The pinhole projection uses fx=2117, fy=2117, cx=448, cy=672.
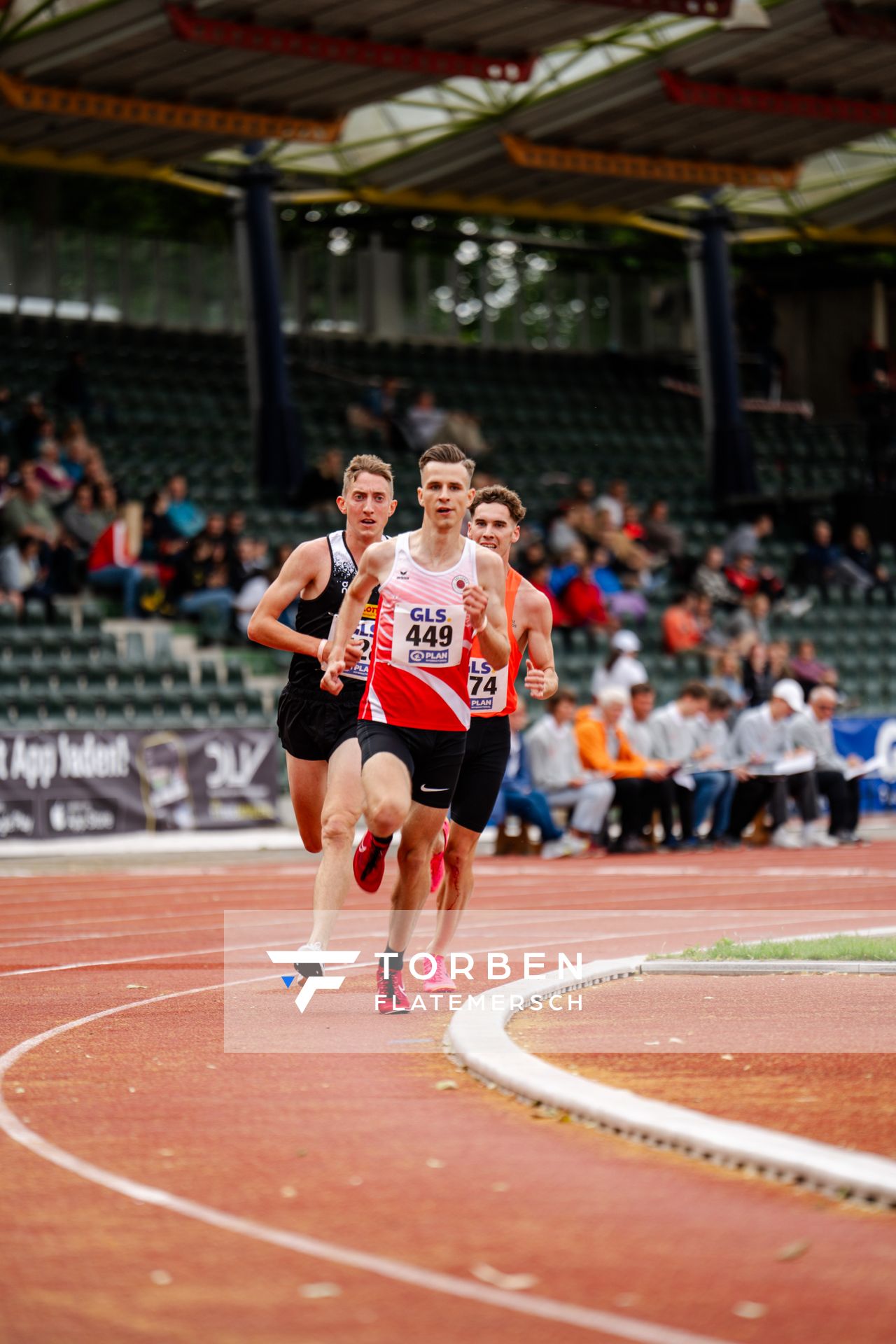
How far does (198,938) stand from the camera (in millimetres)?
12789

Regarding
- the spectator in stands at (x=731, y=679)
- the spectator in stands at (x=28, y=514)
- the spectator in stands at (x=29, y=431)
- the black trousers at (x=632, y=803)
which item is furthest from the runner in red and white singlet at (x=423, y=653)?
the spectator in stands at (x=29, y=431)

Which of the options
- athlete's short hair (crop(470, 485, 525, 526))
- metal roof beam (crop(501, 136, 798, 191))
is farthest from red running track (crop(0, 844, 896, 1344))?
metal roof beam (crop(501, 136, 798, 191))

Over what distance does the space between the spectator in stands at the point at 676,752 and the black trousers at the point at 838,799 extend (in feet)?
5.35

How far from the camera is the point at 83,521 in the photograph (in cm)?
2473

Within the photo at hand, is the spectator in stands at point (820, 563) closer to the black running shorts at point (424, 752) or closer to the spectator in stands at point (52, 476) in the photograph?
the spectator in stands at point (52, 476)

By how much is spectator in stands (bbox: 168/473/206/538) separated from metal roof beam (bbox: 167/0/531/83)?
530 centimetres

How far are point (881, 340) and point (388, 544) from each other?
3756cm

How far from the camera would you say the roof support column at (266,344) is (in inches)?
1200

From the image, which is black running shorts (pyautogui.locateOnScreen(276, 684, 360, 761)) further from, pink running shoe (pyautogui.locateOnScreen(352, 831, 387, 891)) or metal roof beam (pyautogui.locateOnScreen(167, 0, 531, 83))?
metal roof beam (pyautogui.locateOnScreen(167, 0, 531, 83))

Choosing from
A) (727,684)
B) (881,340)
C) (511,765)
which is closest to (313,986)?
(511,765)

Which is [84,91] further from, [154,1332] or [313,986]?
[154,1332]

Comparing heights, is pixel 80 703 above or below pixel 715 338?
below

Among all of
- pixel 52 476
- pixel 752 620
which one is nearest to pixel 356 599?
pixel 52 476

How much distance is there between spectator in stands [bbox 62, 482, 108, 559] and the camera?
968 inches
